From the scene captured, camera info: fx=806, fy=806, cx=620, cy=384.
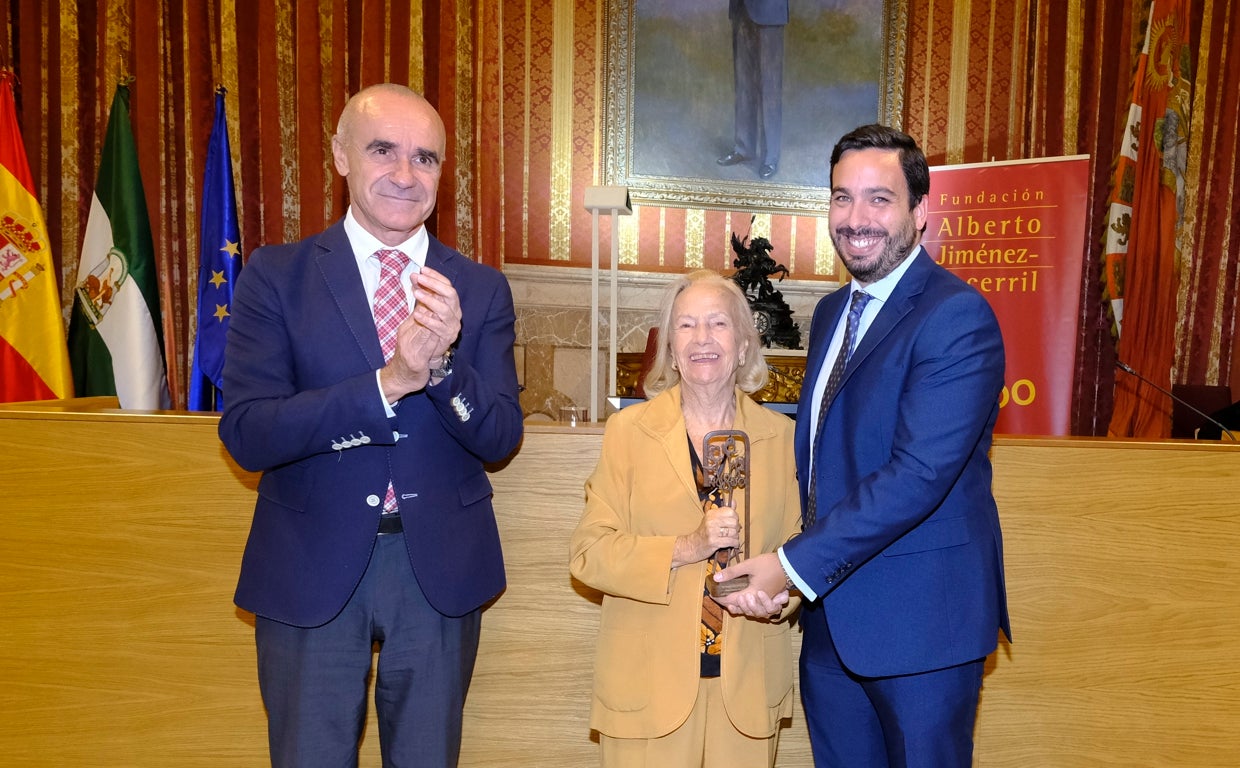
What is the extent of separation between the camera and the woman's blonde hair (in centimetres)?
195

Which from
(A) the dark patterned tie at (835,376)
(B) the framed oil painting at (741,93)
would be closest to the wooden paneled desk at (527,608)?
(A) the dark patterned tie at (835,376)

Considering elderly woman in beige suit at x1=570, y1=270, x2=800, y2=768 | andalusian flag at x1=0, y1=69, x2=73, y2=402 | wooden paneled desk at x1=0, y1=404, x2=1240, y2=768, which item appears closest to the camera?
elderly woman in beige suit at x1=570, y1=270, x2=800, y2=768

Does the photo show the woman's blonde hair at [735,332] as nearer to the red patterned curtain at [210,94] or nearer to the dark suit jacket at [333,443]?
the dark suit jacket at [333,443]

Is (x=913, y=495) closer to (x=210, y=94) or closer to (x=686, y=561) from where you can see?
(x=686, y=561)

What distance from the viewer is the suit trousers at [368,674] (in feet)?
5.31

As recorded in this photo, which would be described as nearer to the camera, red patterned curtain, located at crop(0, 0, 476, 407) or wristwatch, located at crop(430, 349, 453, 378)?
wristwatch, located at crop(430, 349, 453, 378)

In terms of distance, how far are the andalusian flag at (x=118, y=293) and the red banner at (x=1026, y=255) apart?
4154 millimetres

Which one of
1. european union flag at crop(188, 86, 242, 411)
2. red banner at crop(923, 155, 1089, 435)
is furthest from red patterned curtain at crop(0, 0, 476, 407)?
red banner at crop(923, 155, 1089, 435)

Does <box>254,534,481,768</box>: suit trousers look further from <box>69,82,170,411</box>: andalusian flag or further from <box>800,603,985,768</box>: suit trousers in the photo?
<box>69,82,170,411</box>: andalusian flag

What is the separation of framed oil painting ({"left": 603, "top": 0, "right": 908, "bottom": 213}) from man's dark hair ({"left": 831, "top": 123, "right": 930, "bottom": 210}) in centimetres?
415

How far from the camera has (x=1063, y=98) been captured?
235 inches

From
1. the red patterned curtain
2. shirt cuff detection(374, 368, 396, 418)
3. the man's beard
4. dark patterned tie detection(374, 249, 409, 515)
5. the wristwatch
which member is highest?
the red patterned curtain

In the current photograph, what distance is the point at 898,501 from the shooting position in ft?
5.11

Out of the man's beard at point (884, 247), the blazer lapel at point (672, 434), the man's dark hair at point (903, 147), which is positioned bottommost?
the blazer lapel at point (672, 434)
